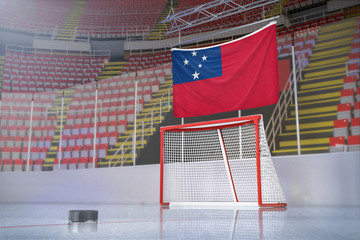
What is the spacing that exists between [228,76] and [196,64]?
Answer: 60 cm

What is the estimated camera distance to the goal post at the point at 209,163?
4773 millimetres

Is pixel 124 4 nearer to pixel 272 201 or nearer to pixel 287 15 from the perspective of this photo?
pixel 287 15

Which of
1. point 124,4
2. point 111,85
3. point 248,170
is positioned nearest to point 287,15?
point 124,4

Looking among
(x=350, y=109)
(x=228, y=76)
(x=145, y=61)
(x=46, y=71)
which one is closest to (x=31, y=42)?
(x=46, y=71)

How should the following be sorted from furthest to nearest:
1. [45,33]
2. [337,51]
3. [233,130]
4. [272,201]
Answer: [45,33] < [337,51] < [233,130] < [272,201]

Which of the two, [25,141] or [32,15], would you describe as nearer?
[25,141]

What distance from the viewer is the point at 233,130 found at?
5.04 metres

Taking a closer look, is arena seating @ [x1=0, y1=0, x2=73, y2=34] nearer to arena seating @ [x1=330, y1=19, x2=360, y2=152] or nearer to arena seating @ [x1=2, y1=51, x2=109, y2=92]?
arena seating @ [x1=2, y1=51, x2=109, y2=92]

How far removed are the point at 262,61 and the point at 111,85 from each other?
268 centimetres

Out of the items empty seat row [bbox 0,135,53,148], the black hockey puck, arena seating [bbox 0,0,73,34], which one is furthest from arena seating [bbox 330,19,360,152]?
arena seating [bbox 0,0,73,34]

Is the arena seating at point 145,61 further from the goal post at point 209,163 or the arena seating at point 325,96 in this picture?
the goal post at point 209,163

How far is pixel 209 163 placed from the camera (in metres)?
5.28

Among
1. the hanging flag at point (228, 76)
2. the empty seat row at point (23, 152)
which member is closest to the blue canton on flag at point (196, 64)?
the hanging flag at point (228, 76)

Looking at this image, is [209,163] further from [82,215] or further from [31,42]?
[31,42]
